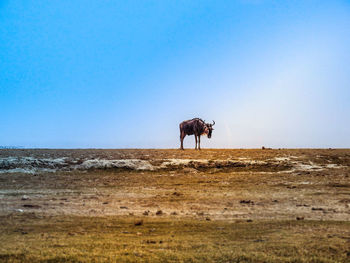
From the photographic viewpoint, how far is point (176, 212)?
34.8 ft

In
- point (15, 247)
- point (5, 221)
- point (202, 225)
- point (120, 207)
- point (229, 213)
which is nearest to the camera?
point (15, 247)

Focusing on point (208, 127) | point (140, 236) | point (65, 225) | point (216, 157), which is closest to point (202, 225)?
point (140, 236)

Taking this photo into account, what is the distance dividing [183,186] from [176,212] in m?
5.80

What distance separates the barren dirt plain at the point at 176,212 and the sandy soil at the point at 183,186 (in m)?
0.05

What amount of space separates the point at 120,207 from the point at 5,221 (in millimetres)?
3484

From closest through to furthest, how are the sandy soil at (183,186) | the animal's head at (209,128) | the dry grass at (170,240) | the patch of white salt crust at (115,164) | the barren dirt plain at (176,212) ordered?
1. the dry grass at (170,240)
2. the barren dirt plain at (176,212)
3. the sandy soil at (183,186)
4. the patch of white salt crust at (115,164)
5. the animal's head at (209,128)

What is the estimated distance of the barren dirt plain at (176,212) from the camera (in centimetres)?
697

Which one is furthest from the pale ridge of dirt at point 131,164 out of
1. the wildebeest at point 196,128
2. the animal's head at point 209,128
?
the animal's head at point 209,128

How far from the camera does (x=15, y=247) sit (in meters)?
7.31

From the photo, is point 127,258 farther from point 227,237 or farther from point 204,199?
point 204,199

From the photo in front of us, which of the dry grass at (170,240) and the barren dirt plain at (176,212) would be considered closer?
the dry grass at (170,240)

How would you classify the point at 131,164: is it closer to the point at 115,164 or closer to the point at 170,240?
the point at 115,164

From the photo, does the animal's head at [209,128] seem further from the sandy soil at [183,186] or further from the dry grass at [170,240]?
the dry grass at [170,240]

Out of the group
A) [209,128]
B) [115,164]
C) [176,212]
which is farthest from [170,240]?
[209,128]
